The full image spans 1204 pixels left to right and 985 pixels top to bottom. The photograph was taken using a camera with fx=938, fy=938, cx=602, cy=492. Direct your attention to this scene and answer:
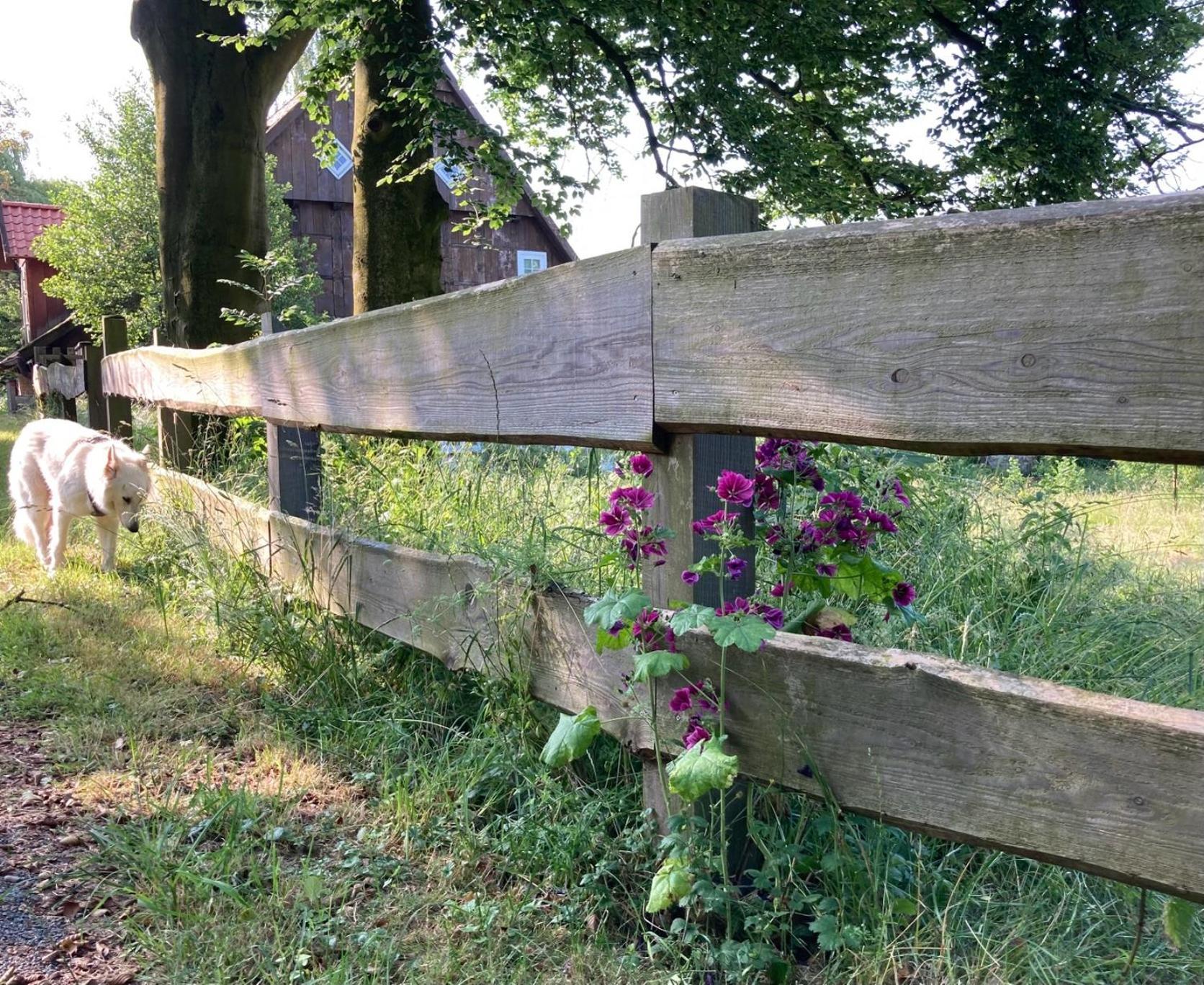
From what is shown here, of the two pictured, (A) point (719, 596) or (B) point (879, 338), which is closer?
(B) point (879, 338)

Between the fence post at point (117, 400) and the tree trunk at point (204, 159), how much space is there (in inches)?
15.9

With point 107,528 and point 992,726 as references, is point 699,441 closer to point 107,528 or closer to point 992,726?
point 992,726

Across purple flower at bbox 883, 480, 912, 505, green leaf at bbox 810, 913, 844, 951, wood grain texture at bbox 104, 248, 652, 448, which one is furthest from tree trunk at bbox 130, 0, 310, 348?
green leaf at bbox 810, 913, 844, 951

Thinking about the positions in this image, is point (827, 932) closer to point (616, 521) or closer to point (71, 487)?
point (616, 521)

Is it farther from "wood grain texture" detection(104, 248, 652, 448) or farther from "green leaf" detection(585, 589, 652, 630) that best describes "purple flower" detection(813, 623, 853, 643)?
"wood grain texture" detection(104, 248, 652, 448)

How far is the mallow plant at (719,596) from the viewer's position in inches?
77.5

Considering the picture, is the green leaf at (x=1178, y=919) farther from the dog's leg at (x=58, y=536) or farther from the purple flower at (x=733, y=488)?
the dog's leg at (x=58, y=536)

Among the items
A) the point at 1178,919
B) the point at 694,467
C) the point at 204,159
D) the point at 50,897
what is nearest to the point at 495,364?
the point at 694,467

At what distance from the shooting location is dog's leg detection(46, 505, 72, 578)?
5891 mm

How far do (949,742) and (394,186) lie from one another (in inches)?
309

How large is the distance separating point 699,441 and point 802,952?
Result: 1163 millimetres

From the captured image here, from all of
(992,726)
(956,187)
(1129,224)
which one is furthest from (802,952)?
(956,187)

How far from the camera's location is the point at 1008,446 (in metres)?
1.54

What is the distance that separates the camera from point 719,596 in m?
2.17
